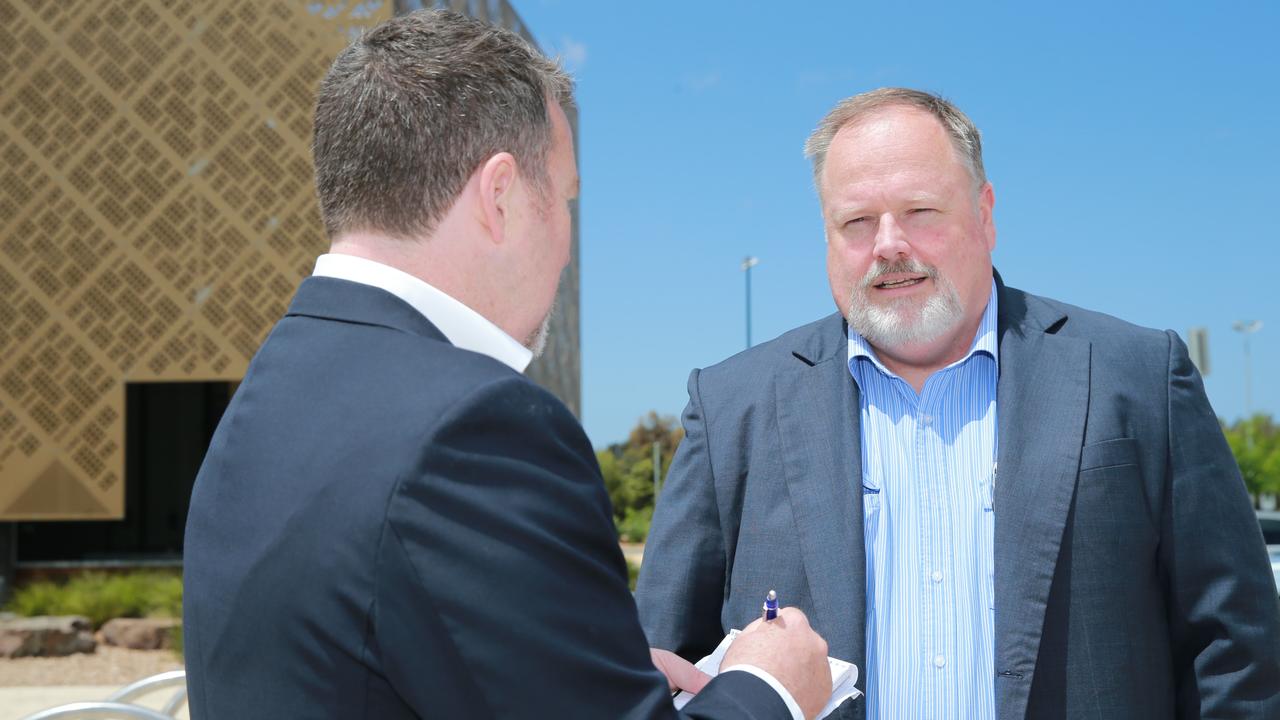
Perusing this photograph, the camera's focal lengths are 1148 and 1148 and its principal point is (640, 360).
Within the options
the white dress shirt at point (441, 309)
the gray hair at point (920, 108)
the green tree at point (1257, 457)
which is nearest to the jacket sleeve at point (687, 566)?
the gray hair at point (920, 108)

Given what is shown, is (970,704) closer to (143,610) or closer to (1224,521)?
(1224,521)

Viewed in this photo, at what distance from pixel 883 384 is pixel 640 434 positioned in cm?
3618

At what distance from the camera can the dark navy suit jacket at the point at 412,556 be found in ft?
4.23

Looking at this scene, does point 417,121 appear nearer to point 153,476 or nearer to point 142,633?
point 142,633

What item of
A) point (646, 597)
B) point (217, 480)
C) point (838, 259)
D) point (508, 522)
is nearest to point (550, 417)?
point (508, 522)

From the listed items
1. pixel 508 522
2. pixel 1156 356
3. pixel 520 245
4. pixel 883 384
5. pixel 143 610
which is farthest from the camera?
pixel 143 610

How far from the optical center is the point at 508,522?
4.32 feet

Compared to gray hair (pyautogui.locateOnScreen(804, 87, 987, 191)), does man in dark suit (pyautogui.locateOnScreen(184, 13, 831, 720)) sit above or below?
below

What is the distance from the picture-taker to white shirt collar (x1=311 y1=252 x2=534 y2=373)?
60.5 inches

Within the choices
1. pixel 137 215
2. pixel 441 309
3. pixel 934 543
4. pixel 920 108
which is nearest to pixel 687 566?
pixel 934 543

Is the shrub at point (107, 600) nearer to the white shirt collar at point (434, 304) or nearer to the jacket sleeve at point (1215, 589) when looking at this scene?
the jacket sleeve at point (1215, 589)

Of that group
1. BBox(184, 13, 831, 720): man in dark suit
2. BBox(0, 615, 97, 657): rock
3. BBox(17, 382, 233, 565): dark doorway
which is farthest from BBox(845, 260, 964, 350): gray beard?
BBox(17, 382, 233, 565): dark doorway

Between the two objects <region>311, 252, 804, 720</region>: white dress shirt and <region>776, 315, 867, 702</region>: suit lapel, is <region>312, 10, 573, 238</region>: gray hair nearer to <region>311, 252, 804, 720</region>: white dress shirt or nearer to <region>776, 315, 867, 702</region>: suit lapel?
<region>311, 252, 804, 720</region>: white dress shirt

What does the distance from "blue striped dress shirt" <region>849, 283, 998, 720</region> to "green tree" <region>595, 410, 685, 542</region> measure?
26177 millimetres
